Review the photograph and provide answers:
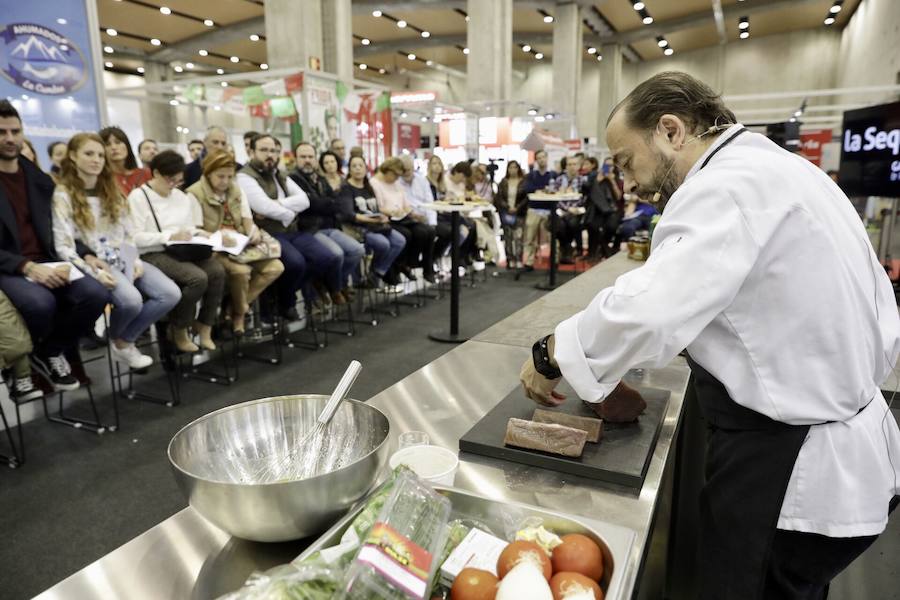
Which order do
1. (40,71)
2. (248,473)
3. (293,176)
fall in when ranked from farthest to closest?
(293,176), (40,71), (248,473)

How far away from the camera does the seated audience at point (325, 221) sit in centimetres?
502

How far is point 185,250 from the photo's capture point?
3795 millimetres

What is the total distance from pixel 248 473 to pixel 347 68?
9.88m

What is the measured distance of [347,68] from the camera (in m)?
9.88

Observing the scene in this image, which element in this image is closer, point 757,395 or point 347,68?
point 757,395

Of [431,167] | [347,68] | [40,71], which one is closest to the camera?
[40,71]

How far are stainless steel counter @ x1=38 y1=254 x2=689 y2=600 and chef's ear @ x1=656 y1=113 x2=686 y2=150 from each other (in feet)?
1.88

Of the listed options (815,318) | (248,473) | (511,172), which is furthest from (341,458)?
(511,172)

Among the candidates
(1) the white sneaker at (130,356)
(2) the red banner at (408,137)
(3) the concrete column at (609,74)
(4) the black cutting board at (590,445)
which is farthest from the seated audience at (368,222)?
(3) the concrete column at (609,74)

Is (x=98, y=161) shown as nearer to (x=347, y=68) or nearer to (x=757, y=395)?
(x=757, y=395)

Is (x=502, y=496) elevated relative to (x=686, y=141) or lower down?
lower down

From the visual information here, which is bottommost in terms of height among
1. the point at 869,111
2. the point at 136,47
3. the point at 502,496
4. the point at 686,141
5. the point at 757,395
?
the point at 502,496

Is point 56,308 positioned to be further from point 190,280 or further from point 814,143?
A: point 814,143

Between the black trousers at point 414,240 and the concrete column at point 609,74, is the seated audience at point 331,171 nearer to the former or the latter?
the black trousers at point 414,240
